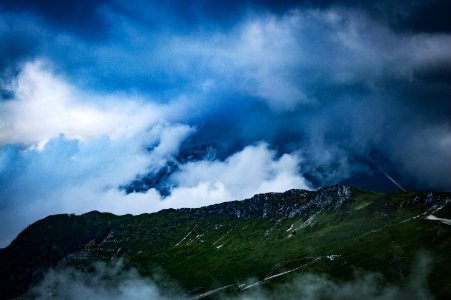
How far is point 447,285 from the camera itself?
19850 cm

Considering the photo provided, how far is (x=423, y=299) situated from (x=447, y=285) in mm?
14293

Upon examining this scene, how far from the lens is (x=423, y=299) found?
637 feet
